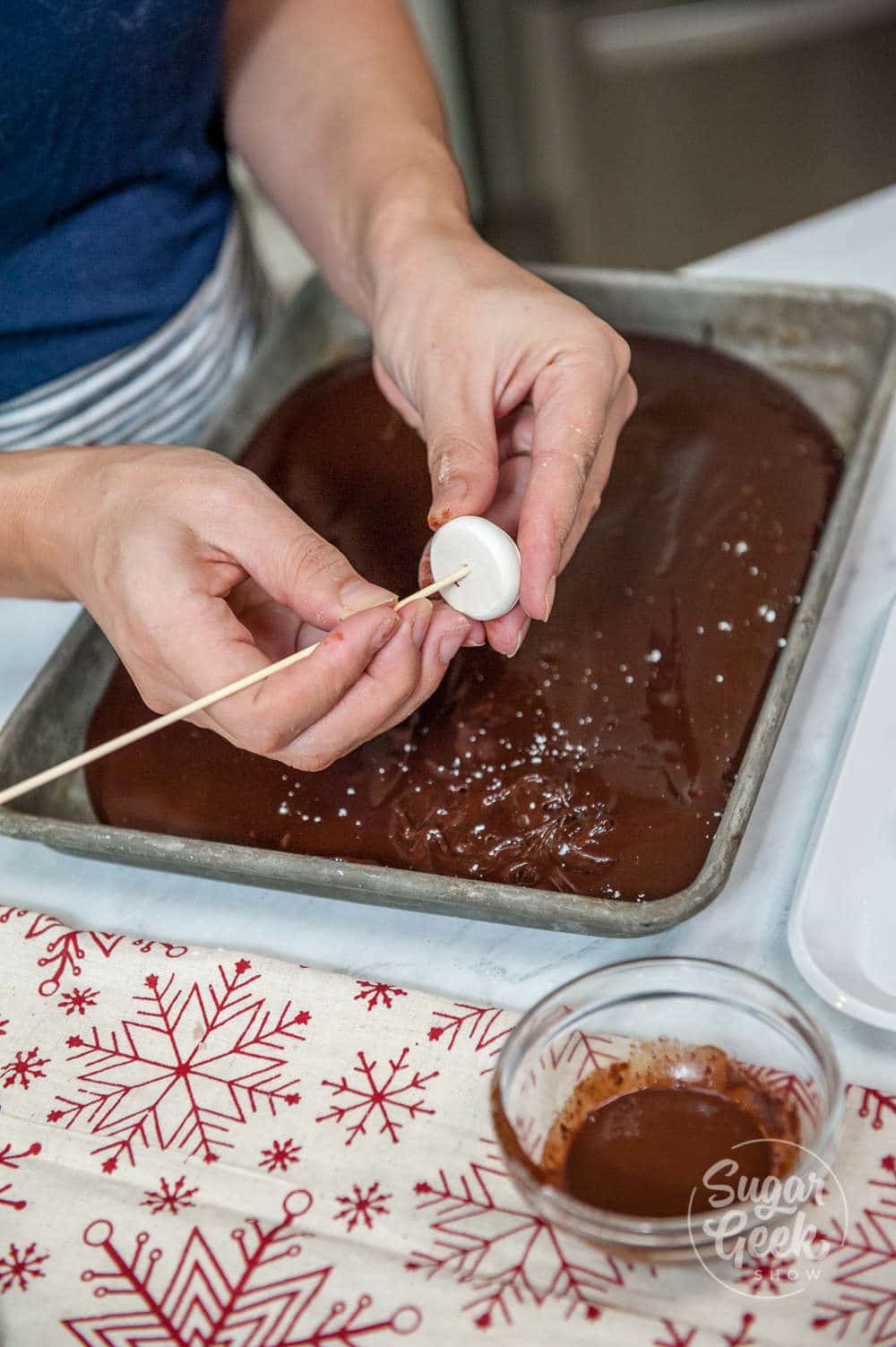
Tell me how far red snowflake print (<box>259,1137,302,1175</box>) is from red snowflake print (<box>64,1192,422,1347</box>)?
1.3 inches

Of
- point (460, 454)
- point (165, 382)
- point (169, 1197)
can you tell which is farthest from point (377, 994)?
point (165, 382)

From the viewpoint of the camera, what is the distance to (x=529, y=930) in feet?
3.21

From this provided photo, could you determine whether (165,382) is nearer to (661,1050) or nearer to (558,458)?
(558,458)

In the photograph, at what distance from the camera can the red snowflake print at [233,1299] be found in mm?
742

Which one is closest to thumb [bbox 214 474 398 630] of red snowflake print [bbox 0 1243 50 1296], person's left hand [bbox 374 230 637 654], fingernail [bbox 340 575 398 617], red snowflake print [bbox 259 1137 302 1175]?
fingernail [bbox 340 575 398 617]

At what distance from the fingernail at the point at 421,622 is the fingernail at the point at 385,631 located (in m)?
0.02

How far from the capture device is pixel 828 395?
4.52ft

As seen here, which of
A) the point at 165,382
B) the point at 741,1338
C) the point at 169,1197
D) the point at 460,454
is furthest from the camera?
the point at 165,382

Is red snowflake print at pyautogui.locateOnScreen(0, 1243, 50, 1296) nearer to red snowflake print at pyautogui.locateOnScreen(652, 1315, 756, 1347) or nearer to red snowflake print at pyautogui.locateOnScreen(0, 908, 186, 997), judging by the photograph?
red snowflake print at pyautogui.locateOnScreen(0, 908, 186, 997)

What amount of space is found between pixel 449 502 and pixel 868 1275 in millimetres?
614

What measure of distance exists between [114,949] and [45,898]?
13 cm

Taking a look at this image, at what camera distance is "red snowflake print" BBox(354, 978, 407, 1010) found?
2.98 ft

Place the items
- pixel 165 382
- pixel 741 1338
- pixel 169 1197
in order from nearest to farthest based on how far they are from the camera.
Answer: pixel 741 1338, pixel 169 1197, pixel 165 382

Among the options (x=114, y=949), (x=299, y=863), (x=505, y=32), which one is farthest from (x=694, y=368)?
(x=505, y=32)
